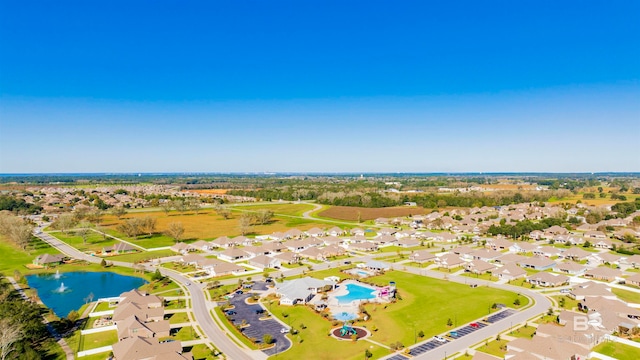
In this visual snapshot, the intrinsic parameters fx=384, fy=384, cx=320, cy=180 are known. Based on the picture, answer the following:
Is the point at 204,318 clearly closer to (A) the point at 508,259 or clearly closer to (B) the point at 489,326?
(B) the point at 489,326

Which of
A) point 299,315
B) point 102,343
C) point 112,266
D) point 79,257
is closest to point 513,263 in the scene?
point 299,315

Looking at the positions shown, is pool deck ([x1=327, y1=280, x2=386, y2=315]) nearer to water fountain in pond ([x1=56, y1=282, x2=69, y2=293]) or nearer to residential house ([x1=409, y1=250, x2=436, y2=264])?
A: residential house ([x1=409, y1=250, x2=436, y2=264])

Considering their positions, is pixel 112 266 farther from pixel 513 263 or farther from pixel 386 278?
pixel 513 263

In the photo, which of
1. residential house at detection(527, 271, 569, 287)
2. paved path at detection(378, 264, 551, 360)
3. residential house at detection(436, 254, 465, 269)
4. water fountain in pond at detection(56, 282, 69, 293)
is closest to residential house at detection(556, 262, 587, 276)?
residential house at detection(527, 271, 569, 287)

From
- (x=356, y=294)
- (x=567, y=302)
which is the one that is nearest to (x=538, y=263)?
(x=567, y=302)

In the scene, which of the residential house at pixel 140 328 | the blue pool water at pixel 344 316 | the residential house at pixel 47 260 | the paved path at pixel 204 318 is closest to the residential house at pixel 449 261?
the blue pool water at pixel 344 316

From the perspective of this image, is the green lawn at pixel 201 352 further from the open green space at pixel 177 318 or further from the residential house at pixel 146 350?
the open green space at pixel 177 318
